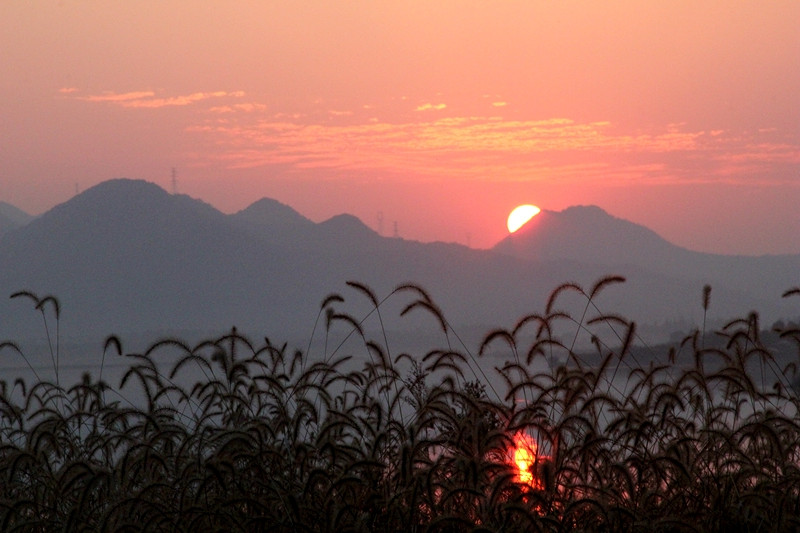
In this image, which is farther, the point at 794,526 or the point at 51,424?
the point at 51,424

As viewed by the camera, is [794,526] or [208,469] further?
[794,526]

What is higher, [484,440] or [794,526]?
[484,440]

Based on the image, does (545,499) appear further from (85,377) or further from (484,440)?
(85,377)

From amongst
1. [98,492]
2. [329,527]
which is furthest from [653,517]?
[98,492]

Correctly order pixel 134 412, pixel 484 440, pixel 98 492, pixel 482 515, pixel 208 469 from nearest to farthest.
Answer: pixel 208 469 < pixel 482 515 < pixel 484 440 < pixel 134 412 < pixel 98 492

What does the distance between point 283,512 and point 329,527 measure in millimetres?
496

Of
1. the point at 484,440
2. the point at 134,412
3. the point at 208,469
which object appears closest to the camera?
the point at 208,469

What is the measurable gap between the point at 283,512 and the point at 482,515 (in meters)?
0.96

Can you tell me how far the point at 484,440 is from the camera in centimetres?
467

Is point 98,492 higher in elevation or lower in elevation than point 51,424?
lower

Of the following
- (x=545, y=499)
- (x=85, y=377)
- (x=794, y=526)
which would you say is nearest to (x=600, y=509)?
(x=545, y=499)

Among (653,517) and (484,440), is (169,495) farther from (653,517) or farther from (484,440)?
(653,517)

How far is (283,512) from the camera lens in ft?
15.4

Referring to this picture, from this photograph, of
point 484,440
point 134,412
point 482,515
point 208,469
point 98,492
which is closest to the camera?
point 208,469
